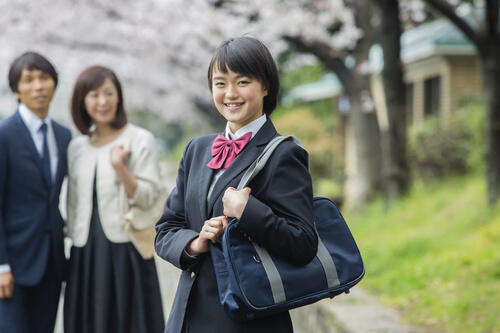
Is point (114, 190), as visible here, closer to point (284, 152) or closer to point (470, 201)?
point (284, 152)

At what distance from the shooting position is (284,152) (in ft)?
7.27

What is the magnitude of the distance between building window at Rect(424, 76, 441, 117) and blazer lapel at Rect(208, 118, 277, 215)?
13.9m

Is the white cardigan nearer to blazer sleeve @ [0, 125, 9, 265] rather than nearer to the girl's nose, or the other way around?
blazer sleeve @ [0, 125, 9, 265]

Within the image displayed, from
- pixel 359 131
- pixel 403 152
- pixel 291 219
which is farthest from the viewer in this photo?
pixel 359 131

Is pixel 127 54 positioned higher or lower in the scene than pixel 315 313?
higher

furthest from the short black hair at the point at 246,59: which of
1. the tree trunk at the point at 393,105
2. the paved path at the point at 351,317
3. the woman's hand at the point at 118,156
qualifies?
the tree trunk at the point at 393,105

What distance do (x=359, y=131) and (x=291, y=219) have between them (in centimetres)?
933

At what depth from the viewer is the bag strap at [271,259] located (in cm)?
209

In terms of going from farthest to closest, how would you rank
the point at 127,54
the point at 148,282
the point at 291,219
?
the point at 127,54
the point at 148,282
the point at 291,219

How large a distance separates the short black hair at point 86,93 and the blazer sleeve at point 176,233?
4.52 ft

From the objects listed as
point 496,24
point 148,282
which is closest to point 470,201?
point 496,24

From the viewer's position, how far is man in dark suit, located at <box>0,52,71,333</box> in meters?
3.41

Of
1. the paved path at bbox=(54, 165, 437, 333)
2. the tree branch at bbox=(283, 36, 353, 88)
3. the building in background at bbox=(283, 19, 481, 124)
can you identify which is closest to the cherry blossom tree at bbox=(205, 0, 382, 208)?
the tree branch at bbox=(283, 36, 353, 88)

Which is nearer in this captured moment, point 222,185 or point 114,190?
point 222,185
